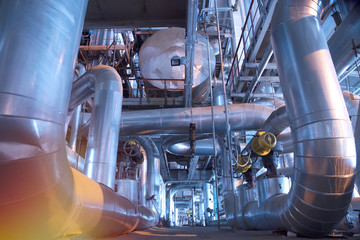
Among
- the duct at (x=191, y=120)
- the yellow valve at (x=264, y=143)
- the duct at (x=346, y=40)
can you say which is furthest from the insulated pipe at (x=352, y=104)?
the duct at (x=191, y=120)

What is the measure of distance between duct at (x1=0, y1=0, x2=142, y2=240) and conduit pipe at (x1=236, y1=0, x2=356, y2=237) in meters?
2.13

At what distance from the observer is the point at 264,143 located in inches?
146

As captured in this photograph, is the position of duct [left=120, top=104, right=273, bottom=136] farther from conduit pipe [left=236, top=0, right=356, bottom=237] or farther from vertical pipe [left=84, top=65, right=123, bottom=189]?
conduit pipe [left=236, top=0, right=356, bottom=237]

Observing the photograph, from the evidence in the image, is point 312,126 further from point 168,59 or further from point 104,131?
point 168,59

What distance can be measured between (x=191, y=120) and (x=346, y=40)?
307 cm

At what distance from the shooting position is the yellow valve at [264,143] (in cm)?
373

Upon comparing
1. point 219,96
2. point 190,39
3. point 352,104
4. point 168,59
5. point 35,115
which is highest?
point 168,59

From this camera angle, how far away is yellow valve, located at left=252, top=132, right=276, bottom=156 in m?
3.73

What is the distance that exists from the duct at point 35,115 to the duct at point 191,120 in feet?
13.0

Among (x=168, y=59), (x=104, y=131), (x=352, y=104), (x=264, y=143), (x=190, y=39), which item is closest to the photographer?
(x=104, y=131)

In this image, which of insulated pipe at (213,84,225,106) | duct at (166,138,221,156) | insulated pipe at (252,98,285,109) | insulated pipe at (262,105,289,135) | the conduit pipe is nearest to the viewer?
the conduit pipe

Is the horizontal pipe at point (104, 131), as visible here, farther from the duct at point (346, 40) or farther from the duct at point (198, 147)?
the duct at point (198, 147)

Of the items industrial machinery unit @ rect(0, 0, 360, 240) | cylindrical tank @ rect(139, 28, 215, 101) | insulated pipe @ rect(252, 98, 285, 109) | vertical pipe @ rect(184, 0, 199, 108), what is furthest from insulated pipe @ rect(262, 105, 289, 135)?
cylindrical tank @ rect(139, 28, 215, 101)

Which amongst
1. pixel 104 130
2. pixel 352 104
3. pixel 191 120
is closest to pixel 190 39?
pixel 191 120
